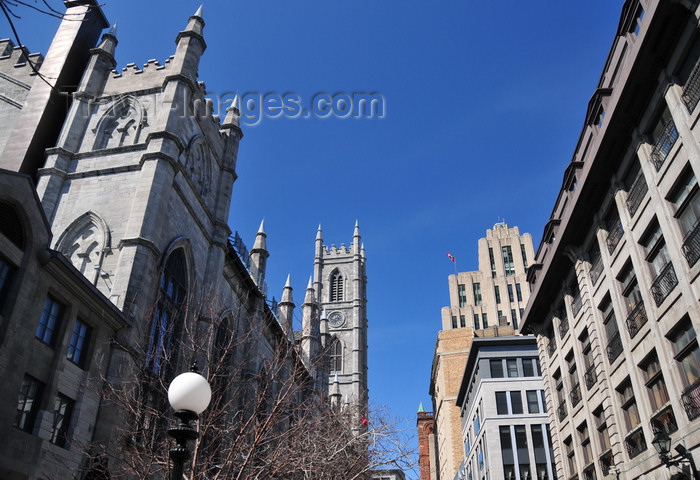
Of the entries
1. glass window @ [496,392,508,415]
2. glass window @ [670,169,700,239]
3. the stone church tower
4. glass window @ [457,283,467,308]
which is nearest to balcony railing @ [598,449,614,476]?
glass window @ [670,169,700,239]

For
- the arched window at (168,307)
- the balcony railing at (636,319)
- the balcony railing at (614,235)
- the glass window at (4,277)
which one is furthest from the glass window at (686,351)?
the glass window at (4,277)

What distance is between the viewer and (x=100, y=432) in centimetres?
1823

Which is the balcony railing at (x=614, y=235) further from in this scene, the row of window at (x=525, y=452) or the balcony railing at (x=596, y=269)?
the row of window at (x=525, y=452)

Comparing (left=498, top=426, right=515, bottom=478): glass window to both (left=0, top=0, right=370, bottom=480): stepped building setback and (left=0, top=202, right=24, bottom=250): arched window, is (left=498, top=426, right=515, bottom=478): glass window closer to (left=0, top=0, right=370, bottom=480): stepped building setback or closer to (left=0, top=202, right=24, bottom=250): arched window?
(left=0, top=0, right=370, bottom=480): stepped building setback

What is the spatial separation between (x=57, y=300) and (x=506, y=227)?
103306 millimetres

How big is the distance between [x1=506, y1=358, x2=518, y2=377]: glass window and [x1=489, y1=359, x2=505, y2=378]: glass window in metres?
0.65

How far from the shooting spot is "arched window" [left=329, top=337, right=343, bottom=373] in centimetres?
8871

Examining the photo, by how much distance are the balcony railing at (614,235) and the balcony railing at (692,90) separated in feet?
20.2

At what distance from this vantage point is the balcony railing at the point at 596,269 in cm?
2270

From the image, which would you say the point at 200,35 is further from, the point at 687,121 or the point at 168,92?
the point at 687,121

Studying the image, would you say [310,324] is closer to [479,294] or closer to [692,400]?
[692,400]

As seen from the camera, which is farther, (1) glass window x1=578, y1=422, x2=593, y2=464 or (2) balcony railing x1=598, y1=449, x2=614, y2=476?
(1) glass window x1=578, y1=422, x2=593, y2=464

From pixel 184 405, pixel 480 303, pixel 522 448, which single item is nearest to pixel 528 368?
pixel 522 448

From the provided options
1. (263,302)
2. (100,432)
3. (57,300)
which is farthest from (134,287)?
(263,302)
